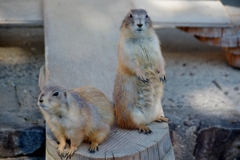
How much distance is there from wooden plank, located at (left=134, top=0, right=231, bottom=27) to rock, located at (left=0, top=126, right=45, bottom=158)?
203 cm

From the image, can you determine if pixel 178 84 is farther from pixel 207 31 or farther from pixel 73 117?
pixel 73 117

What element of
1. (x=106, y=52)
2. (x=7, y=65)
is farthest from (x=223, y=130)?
(x=7, y=65)

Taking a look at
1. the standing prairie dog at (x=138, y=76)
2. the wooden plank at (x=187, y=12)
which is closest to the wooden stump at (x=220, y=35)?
the wooden plank at (x=187, y=12)

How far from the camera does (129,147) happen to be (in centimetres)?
412

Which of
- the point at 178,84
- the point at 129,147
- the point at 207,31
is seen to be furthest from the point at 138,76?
the point at 207,31

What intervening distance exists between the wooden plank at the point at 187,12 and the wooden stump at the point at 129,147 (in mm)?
2360

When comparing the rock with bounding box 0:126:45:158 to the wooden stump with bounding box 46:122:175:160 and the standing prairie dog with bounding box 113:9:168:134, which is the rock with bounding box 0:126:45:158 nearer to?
the wooden stump with bounding box 46:122:175:160

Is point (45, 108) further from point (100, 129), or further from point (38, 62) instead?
point (38, 62)

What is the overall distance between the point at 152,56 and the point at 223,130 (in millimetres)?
1608

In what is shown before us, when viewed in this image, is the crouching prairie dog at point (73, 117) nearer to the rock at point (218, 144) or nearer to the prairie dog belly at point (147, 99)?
the prairie dog belly at point (147, 99)

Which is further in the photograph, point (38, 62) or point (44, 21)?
point (38, 62)

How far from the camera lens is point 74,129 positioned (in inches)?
157

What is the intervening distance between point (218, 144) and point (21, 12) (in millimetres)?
2819

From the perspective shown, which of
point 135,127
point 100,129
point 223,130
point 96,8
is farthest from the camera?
point 96,8
